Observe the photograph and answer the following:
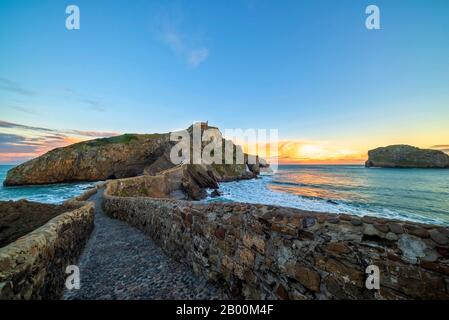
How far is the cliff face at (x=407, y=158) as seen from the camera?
12176 cm

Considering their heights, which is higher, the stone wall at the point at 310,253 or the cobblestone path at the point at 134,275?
the stone wall at the point at 310,253

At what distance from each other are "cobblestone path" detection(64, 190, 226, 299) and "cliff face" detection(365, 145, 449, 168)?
17171 cm

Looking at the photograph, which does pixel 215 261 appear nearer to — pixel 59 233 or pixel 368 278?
pixel 368 278

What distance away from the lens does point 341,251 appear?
281 cm

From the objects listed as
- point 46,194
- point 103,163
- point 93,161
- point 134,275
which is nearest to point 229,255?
Answer: point 134,275

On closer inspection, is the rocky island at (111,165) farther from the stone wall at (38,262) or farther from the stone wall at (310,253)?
the stone wall at (310,253)

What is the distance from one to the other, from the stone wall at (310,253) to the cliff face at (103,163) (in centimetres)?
4474

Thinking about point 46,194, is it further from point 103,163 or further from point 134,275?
point 134,275

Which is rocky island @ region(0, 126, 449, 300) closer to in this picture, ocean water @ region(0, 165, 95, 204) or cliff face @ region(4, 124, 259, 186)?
ocean water @ region(0, 165, 95, 204)

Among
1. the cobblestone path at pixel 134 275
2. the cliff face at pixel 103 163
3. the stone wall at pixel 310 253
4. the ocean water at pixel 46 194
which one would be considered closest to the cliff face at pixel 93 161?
the cliff face at pixel 103 163

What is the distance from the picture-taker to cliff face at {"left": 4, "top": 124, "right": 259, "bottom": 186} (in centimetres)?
5538

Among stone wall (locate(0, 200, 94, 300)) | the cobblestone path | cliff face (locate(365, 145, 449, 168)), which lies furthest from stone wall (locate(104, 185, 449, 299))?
cliff face (locate(365, 145, 449, 168))
